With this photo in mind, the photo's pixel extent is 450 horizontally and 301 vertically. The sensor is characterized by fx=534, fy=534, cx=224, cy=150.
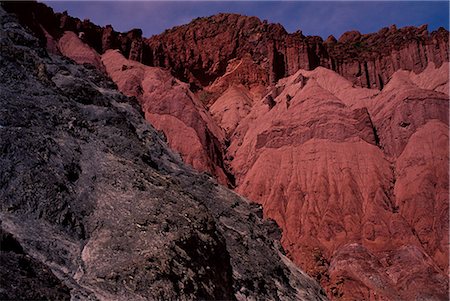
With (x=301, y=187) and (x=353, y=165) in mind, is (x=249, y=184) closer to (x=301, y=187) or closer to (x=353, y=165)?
(x=301, y=187)

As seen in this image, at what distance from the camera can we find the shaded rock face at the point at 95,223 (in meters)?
9.85

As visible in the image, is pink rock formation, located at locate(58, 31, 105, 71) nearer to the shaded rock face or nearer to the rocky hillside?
the rocky hillside

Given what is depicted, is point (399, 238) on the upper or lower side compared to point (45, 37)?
lower

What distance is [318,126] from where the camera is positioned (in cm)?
5031

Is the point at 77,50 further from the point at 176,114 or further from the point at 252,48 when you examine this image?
the point at 252,48

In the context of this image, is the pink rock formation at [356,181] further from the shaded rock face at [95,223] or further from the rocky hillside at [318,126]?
the shaded rock face at [95,223]

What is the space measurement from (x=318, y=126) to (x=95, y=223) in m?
40.6

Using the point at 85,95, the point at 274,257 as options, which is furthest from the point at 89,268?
the point at 85,95

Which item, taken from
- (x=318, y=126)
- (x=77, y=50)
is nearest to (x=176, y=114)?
(x=318, y=126)

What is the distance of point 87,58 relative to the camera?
60.9m

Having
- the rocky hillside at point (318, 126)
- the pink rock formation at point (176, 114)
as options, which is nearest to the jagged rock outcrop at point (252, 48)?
the rocky hillside at point (318, 126)

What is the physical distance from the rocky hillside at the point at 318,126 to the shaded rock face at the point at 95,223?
70.9 feet

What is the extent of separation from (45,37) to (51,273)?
56.5 metres

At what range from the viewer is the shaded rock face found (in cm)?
985
